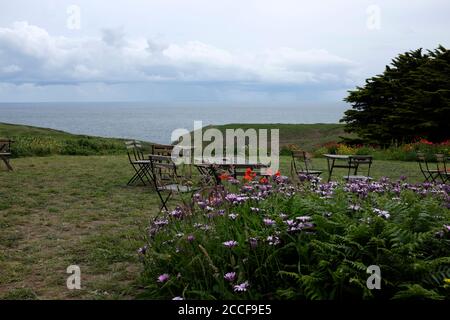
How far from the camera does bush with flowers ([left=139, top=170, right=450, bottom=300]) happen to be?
3115 mm

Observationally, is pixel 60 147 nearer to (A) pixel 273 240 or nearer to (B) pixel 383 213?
(A) pixel 273 240

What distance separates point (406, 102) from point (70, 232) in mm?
A: 21255

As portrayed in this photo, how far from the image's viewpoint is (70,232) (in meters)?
6.06

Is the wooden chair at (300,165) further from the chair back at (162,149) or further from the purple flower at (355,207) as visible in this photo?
the chair back at (162,149)

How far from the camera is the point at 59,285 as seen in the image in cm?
409

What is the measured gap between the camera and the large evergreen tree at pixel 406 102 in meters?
22.7

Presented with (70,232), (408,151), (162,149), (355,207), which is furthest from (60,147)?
(355,207)

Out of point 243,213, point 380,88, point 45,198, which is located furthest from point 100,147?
point 243,213

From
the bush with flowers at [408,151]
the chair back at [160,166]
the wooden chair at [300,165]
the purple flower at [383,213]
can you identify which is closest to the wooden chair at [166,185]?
the chair back at [160,166]

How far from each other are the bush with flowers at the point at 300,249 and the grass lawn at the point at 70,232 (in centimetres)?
48

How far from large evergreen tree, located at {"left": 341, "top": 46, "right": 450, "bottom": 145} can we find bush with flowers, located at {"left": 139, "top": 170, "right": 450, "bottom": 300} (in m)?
20.0
